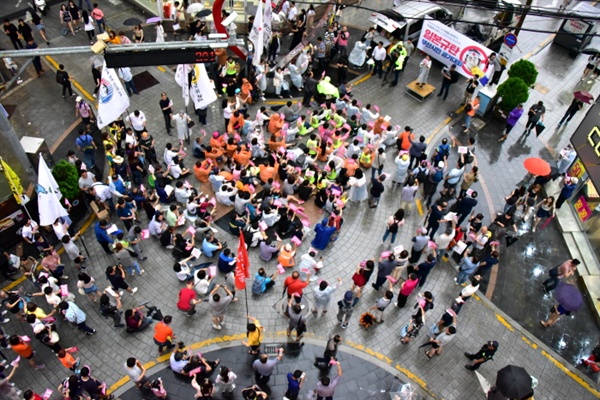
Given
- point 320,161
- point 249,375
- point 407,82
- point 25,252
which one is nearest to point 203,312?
point 249,375

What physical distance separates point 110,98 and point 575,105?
16620 millimetres

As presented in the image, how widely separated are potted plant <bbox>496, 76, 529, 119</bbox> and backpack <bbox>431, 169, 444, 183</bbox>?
515 centimetres

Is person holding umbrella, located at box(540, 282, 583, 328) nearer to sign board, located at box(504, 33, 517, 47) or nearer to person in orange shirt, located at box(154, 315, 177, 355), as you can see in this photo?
person in orange shirt, located at box(154, 315, 177, 355)

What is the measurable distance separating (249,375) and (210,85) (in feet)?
29.1

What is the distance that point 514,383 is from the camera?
35.7 feet

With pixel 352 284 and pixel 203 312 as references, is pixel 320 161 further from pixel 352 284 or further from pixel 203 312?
pixel 203 312

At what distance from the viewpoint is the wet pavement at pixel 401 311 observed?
41.1ft

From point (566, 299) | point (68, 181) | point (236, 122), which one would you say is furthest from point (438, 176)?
point (68, 181)

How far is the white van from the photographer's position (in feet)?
71.2

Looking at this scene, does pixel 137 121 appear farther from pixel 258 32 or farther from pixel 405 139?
pixel 405 139

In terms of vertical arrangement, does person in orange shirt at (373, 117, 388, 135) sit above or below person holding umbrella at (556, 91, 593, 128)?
below

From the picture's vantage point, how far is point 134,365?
1079cm

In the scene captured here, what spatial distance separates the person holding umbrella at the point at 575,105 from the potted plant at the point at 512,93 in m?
1.88

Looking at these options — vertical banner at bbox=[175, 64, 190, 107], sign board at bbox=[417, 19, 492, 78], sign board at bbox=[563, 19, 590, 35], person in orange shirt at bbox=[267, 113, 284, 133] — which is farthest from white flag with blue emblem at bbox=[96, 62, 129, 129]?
sign board at bbox=[563, 19, 590, 35]
